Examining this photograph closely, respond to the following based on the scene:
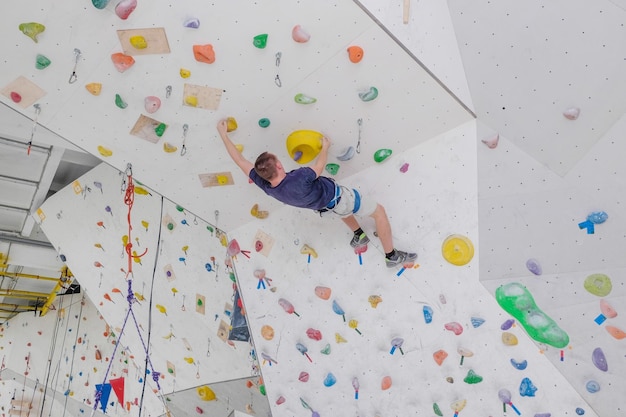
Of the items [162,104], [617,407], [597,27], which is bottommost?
[617,407]

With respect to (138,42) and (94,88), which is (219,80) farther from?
(94,88)

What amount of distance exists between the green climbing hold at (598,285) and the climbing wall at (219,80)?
808 millimetres

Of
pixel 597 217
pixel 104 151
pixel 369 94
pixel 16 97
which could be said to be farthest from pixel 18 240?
pixel 597 217

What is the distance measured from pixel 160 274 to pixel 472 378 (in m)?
2.38

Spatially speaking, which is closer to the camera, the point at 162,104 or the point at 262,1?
the point at 262,1

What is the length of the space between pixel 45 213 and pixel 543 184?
3783mm

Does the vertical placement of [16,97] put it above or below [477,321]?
above

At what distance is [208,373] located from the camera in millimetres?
4355

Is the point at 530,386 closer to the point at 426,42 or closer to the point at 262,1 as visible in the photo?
the point at 426,42

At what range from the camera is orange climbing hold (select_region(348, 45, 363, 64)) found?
7.55 ft

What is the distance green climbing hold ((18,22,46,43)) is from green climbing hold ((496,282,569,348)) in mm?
2137

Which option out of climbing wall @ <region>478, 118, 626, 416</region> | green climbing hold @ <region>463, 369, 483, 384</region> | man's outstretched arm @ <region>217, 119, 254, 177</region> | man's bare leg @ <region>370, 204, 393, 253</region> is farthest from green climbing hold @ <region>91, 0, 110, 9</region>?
green climbing hold @ <region>463, 369, 483, 384</region>

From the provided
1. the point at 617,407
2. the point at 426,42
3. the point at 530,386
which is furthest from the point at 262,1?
the point at 617,407

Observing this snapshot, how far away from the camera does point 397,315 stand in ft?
8.87
